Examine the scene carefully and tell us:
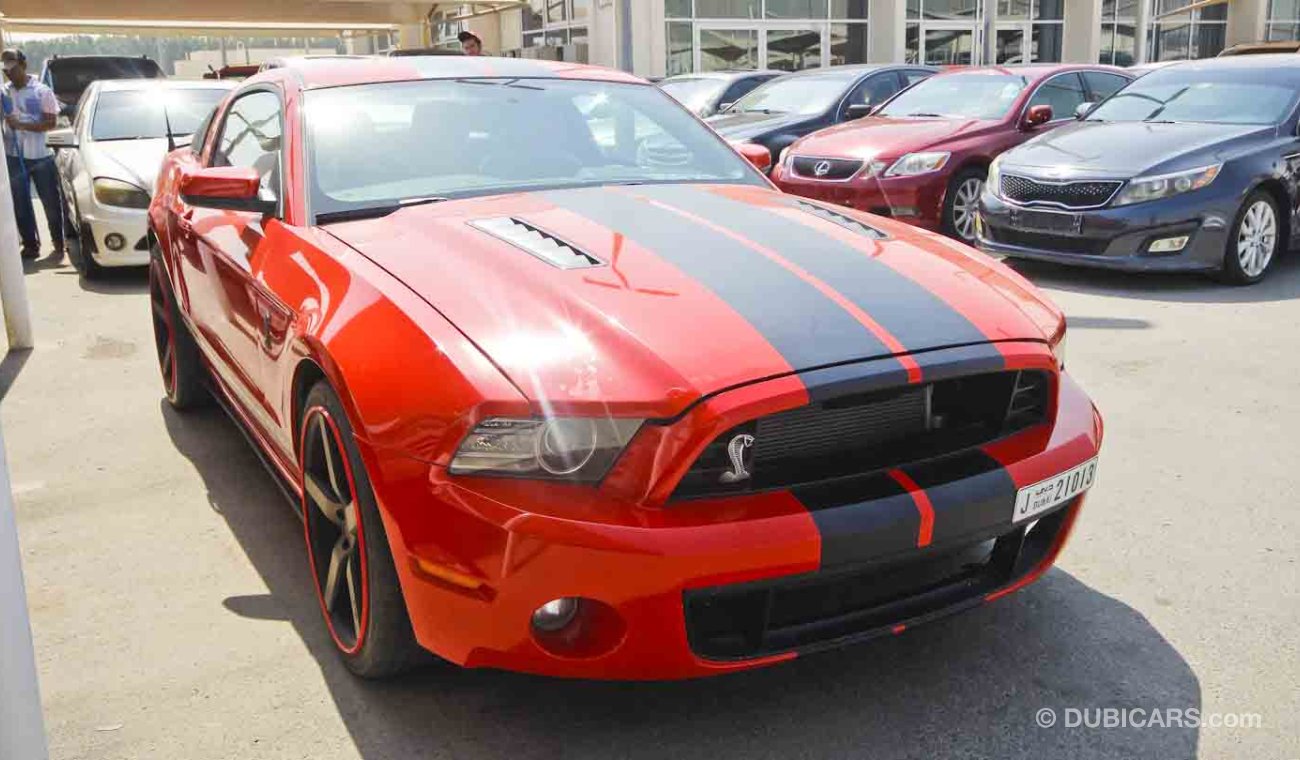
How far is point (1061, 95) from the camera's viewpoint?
1010 cm

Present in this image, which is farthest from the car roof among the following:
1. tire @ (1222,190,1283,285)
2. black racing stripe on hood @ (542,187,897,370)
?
tire @ (1222,190,1283,285)

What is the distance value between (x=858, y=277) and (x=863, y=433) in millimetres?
463

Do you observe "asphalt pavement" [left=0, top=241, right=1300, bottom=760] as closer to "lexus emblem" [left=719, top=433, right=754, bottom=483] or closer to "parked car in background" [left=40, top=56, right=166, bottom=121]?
"lexus emblem" [left=719, top=433, right=754, bottom=483]

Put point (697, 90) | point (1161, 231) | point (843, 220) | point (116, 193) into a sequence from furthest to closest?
point (697, 90)
point (116, 193)
point (1161, 231)
point (843, 220)

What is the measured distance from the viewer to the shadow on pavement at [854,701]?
2512mm

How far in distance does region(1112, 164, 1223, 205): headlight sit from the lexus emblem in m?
5.78

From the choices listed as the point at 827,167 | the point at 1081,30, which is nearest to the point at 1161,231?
the point at 827,167

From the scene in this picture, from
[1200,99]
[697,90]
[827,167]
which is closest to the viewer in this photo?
[1200,99]

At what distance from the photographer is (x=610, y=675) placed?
231 cm

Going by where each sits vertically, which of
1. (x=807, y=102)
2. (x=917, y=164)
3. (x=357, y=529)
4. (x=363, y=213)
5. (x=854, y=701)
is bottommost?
(x=854, y=701)

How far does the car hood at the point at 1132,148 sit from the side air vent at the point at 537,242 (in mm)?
5455

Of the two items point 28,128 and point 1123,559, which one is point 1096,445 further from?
point 28,128

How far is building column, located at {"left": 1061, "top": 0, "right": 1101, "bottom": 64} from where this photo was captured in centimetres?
2969

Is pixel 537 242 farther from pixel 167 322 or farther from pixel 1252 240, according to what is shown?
pixel 1252 240
